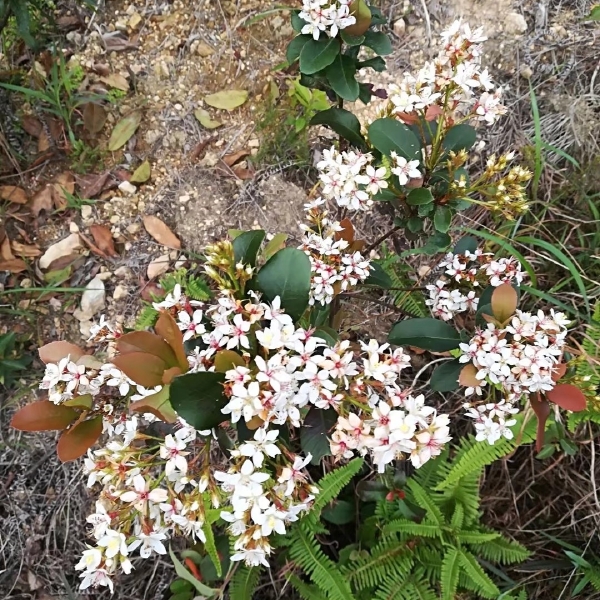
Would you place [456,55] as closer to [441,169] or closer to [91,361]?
[441,169]

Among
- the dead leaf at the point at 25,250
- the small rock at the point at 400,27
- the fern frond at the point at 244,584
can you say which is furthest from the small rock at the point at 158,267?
the small rock at the point at 400,27

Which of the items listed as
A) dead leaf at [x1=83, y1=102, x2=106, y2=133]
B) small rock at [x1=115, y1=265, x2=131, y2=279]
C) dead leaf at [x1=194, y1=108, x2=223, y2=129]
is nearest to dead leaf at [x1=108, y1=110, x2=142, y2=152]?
dead leaf at [x1=83, y1=102, x2=106, y2=133]

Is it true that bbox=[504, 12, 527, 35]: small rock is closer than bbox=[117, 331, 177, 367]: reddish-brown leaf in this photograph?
No

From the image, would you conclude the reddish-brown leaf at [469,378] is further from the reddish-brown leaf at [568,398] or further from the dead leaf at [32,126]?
the dead leaf at [32,126]

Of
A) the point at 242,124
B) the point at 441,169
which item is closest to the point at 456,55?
the point at 441,169

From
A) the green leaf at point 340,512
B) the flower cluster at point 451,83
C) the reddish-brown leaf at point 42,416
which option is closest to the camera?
the reddish-brown leaf at point 42,416

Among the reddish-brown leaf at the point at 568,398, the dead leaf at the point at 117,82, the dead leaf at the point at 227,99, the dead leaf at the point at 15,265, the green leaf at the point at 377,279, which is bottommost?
the dead leaf at the point at 15,265

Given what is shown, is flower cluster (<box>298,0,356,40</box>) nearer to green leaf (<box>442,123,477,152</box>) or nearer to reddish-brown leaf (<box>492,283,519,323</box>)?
green leaf (<box>442,123,477,152</box>)
